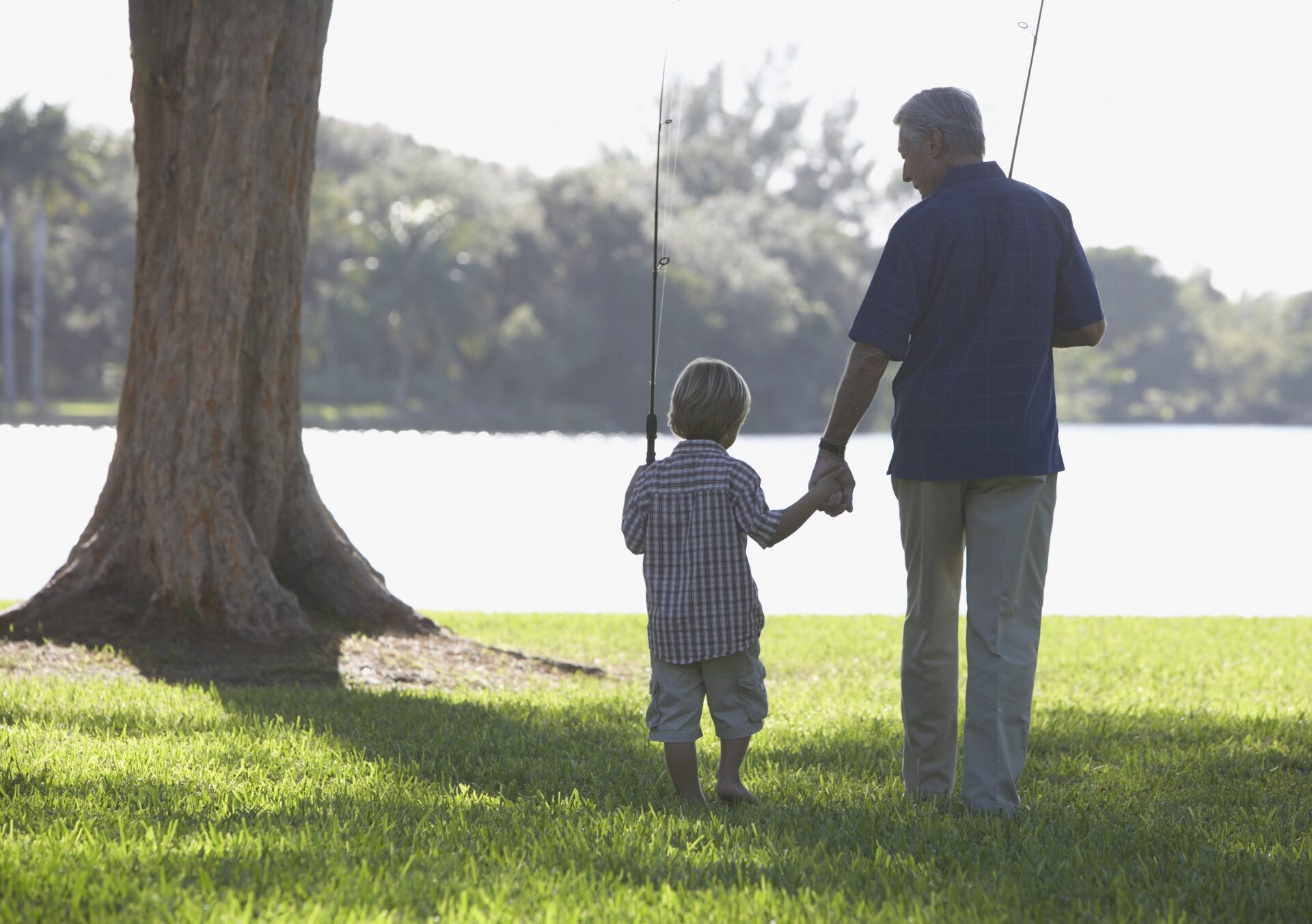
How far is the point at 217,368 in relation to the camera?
25.6ft

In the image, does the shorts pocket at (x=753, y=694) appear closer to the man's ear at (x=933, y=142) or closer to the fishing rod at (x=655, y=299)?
the fishing rod at (x=655, y=299)

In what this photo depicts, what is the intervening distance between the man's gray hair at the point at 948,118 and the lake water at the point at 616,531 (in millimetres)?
11080

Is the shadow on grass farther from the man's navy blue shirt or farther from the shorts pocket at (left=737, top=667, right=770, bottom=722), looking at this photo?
the man's navy blue shirt

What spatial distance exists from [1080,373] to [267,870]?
95826 mm

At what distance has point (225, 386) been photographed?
25.6ft

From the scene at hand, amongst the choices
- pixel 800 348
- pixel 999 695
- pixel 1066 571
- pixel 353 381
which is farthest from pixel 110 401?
pixel 999 695

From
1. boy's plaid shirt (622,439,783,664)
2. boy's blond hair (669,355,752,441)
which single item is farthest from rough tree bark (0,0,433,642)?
boy's blond hair (669,355,752,441)

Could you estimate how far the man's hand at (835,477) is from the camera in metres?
4.09

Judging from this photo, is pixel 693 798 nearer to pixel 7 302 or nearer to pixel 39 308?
pixel 39 308

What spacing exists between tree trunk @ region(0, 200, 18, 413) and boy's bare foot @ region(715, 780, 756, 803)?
5864 centimetres

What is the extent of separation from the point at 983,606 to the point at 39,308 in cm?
5927

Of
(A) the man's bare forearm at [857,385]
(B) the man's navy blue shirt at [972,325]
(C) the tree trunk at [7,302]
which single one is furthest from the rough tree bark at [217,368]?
(C) the tree trunk at [7,302]

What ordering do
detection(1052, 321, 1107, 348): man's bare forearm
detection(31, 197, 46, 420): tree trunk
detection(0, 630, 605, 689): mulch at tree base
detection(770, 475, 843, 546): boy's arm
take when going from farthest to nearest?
1. detection(31, 197, 46, 420): tree trunk
2. detection(0, 630, 605, 689): mulch at tree base
3. detection(1052, 321, 1107, 348): man's bare forearm
4. detection(770, 475, 843, 546): boy's arm

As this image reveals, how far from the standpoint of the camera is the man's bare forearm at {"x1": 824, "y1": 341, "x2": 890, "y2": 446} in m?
4.07
